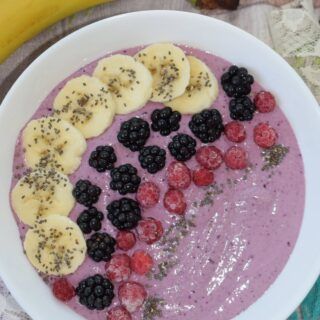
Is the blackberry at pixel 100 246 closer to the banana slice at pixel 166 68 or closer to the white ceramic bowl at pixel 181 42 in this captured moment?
the white ceramic bowl at pixel 181 42

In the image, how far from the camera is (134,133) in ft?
5.59

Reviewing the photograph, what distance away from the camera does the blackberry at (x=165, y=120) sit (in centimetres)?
172

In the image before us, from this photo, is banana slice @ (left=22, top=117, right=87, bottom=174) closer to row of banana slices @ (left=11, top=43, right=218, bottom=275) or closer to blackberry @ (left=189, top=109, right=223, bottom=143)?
row of banana slices @ (left=11, top=43, right=218, bottom=275)

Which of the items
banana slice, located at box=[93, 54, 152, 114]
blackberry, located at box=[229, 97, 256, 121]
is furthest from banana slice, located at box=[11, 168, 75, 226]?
blackberry, located at box=[229, 97, 256, 121]

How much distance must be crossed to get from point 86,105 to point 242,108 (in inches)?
15.3

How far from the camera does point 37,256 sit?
1.74 meters

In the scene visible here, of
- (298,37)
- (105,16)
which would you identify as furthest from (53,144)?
(298,37)

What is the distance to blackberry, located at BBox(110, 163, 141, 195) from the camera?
5.59ft

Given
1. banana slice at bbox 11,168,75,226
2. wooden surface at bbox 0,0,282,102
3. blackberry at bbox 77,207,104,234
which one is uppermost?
wooden surface at bbox 0,0,282,102

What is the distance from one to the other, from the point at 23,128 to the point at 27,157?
75 millimetres

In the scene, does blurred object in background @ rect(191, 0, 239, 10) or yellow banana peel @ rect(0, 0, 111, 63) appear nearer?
yellow banana peel @ rect(0, 0, 111, 63)

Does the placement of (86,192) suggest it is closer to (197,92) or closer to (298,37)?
(197,92)

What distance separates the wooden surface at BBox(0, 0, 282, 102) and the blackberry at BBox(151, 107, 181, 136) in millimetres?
365

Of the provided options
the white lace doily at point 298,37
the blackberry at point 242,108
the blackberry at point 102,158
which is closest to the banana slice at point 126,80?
the blackberry at point 102,158
